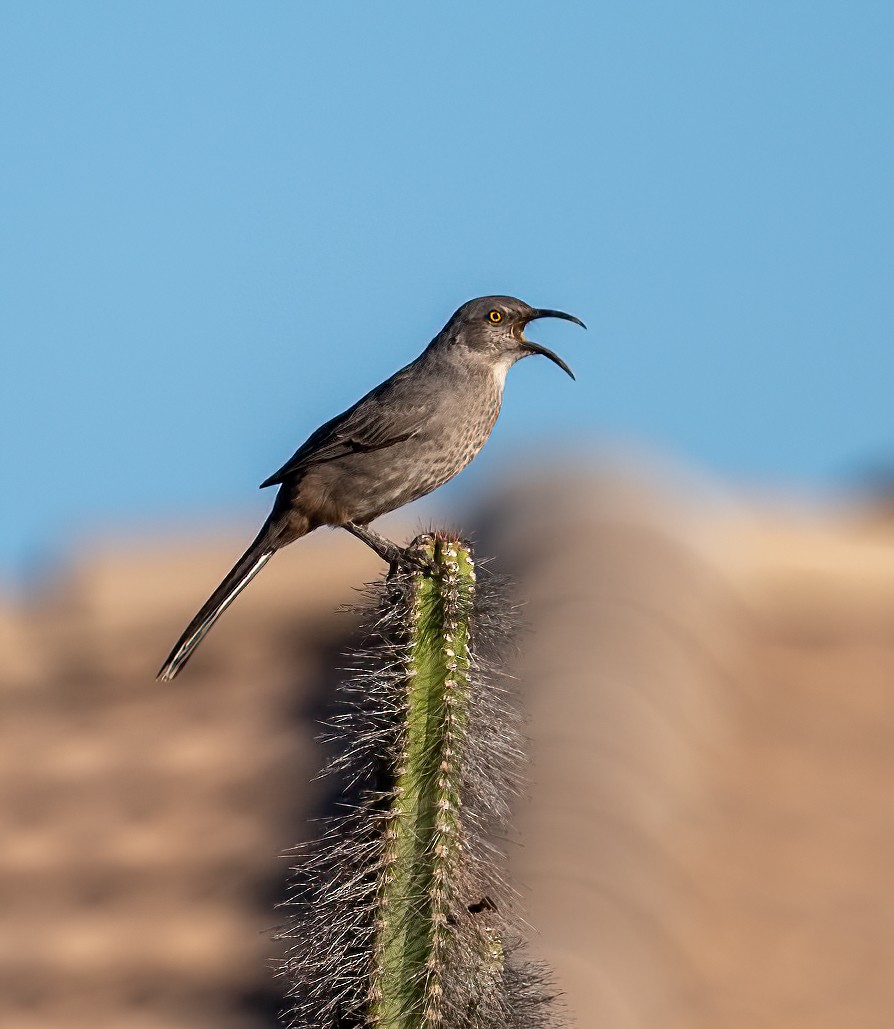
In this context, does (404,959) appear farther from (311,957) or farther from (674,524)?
(674,524)

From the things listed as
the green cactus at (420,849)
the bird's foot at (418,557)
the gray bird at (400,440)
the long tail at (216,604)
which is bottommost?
the green cactus at (420,849)

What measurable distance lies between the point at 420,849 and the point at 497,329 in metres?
2.74

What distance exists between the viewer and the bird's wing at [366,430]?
20.6 feet

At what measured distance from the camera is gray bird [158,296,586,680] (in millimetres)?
6227

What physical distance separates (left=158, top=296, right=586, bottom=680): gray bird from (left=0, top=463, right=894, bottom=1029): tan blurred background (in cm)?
257

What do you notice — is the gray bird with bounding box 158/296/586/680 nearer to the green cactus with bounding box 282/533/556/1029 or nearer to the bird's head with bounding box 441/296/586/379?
the bird's head with bounding box 441/296/586/379

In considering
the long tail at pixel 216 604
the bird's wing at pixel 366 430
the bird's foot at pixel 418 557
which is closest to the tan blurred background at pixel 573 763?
the long tail at pixel 216 604

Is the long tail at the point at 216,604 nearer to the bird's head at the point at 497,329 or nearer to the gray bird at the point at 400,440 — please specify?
the gray bird at the point at 400,440

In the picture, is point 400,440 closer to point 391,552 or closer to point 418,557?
point 391,552

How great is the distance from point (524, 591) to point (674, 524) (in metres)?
1.09

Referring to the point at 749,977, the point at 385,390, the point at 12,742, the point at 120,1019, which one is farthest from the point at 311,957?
the point at 12,742

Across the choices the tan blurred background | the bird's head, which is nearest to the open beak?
the bird's head

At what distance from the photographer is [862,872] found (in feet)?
32.5

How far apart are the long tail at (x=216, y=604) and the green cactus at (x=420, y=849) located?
171 centimetres
